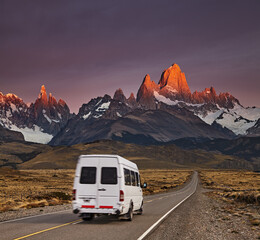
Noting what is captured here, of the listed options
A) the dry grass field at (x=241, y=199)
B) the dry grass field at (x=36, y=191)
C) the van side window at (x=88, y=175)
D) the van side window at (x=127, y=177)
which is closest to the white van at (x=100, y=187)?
the van side window at (x=88, y=175)

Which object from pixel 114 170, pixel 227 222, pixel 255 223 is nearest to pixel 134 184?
pixel 114 170

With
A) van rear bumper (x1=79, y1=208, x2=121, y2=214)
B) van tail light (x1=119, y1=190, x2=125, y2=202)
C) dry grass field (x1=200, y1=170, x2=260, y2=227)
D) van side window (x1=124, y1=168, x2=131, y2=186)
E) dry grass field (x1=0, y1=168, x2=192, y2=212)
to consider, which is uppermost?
van side window (x1=124, y1=168, x2=131, y2=186)

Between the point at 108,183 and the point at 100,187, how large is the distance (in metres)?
0.43

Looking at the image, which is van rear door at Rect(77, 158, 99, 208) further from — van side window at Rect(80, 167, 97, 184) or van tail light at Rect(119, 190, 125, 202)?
van tail light at Rect(119, 190, 125, 202)

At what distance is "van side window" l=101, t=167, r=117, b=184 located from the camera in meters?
17.6

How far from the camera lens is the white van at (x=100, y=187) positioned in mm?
17281

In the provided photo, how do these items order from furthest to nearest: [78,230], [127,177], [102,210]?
[127,177] → [102,210] → [78,230]

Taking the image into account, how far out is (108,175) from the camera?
1770 centimetres

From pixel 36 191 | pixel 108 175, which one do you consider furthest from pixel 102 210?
pixel 36 191

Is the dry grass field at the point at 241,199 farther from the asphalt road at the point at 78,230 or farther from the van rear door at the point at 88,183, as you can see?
the van rear door at the point at 88,183

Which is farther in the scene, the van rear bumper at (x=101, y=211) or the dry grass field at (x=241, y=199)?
the dry grass field at (x=241, y=199)

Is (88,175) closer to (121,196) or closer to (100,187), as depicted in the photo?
(100,187)

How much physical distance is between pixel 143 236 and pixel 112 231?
6.27 feet

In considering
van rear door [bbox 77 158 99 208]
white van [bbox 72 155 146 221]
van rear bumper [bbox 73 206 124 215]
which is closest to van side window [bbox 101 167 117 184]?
white van [bbox 72 155 146 221]
